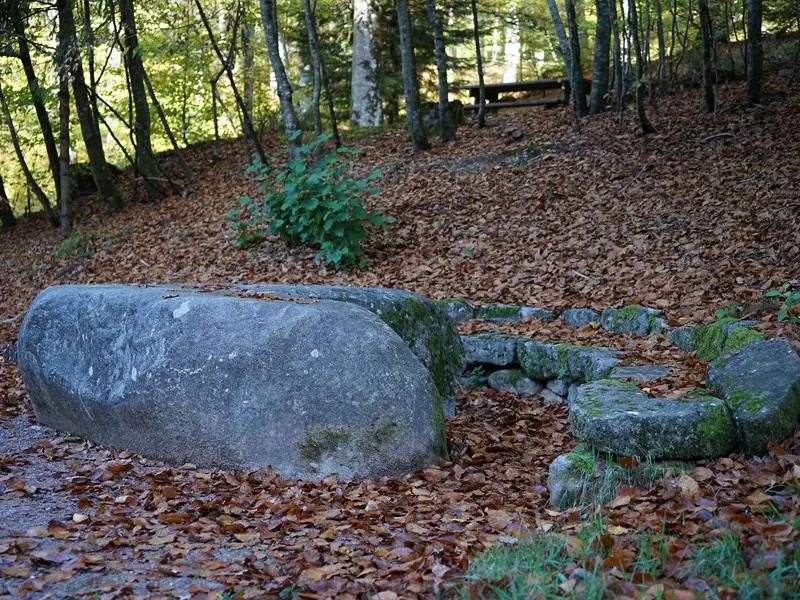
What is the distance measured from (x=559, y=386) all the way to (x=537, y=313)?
51.9 inches

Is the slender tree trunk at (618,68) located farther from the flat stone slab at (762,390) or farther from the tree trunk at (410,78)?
the flat stone slab at (762,390)

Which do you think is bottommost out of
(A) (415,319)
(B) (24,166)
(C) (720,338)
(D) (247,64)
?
(C) (720,338)

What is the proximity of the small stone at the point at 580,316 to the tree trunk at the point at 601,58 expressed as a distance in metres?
7.39

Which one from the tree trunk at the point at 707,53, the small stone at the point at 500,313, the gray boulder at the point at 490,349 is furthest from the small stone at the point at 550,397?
the tree trunk at the point at 707,53

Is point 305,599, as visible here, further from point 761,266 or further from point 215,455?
point 761,266

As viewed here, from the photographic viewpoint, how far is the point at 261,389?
4.61 m

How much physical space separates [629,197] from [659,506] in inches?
269

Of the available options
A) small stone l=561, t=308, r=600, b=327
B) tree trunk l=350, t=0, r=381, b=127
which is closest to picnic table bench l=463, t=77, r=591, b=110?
tree trunk l=350, t=0, r=381, b=127

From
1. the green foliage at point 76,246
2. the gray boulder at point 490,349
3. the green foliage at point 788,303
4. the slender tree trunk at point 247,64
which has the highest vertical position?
the slender tree trunk at point 247,64

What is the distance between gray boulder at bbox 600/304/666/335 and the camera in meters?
6.48

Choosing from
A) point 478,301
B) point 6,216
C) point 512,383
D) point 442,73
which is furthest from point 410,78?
point 6,216

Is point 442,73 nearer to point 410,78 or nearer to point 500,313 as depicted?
point 410,78

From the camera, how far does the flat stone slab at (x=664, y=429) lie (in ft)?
13.1

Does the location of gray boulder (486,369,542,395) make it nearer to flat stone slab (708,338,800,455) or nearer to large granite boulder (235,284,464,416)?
large granite boulder (235,284,464,416)
